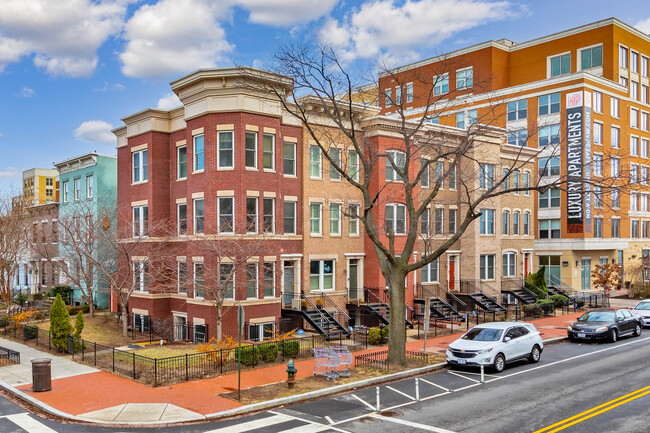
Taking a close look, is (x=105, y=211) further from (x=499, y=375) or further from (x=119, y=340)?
(x=499, y=375)

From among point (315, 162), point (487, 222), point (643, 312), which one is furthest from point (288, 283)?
point (643, 312)

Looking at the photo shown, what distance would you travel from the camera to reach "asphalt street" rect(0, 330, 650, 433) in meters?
13.5

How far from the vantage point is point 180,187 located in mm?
30984

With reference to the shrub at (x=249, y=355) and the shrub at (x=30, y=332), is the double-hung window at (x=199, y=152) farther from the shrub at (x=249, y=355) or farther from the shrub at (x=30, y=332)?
the shrub at (x=249, y=355)

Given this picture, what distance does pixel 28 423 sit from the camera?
14.3 m

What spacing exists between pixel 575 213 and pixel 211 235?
38291 mm

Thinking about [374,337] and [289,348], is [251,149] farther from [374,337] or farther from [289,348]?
[374,337]

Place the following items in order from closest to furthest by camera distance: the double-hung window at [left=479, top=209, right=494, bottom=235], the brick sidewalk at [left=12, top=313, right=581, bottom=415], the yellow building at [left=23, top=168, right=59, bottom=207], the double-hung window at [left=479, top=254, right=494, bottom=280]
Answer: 1. the brick sidewalk at [left=12, top=313, right=581, bottom=415]
2. the double-hung window at [left=479, top=254, right=494, bottom=280]
3. the double-hung window at [left=479, top=209, right=494, bottom=235]
4. the yellow building at [left=23, top=168, right=59, bottom=207]

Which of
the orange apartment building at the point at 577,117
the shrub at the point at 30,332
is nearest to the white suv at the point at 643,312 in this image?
the orange apartment building at the point at 577,117

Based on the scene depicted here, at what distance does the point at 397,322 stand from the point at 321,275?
10.6m

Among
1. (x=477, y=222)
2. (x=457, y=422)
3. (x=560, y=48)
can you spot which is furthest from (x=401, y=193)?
(x=560, y=48)

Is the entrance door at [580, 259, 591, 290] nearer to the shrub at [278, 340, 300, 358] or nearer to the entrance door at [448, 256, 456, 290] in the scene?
the entrance door at [448, 256, 456, 290]

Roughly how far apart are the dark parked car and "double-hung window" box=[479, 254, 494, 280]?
12.3m

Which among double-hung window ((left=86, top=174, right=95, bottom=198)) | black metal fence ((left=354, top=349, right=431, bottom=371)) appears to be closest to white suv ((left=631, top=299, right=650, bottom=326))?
black metal fence ((left=354, top=349, right=431, bottom=371))
